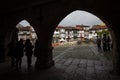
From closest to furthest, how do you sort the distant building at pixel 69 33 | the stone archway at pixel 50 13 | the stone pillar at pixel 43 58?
the stone archway at pixel 50 13 → the stone pillar at pixel 43 58 → the distant building at pixel 69 33

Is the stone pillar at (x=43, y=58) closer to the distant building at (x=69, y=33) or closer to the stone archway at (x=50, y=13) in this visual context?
the stone archway at (x=50, y=13)

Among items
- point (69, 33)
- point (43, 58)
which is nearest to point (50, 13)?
point (43, 58)

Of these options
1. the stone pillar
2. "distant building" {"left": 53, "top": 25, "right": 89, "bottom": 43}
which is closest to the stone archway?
the stone pillar

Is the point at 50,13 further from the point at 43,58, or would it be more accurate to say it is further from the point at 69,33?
the point at 69,33

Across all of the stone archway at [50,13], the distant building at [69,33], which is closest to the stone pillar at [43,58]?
the stone archway at [50,13]

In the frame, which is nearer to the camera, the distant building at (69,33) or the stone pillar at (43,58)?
the stone pillar at (43,58)

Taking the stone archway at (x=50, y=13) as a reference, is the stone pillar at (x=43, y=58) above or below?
below

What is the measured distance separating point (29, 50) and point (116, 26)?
4223 millimetres

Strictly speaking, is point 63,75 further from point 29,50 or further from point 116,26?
point 116,26

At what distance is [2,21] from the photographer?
11.8 meters

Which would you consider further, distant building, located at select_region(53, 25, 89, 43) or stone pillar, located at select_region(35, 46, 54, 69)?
distant building, located at select_region(53, 25, 89, 43)

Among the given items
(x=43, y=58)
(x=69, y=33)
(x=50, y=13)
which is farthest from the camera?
(x=69, y=33)

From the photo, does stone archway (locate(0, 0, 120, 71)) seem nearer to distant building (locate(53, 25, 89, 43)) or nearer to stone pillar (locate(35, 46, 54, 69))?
stone pillar (locate(35, 46, 54, 69))

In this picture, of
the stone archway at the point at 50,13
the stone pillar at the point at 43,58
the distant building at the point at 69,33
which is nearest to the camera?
the stone archway at the point at 50,13
